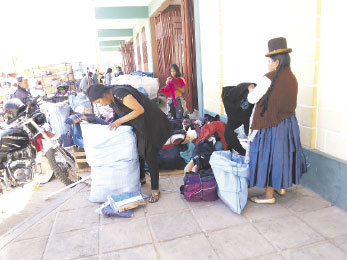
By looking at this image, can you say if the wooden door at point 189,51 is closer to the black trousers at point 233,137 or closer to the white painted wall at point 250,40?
the white painted wall at point 250,40

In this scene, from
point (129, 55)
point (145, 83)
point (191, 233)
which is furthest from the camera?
point (129, 55)

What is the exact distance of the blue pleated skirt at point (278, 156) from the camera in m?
2.52

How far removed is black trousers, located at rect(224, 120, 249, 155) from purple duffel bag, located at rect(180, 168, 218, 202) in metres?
0.80

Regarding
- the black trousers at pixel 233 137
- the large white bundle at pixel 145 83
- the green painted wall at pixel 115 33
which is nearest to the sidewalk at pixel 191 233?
the black trousers at pixel 233 137

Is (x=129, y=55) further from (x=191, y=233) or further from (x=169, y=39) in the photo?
(x=191, y=233)

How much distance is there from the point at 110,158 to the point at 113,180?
9.9 inches

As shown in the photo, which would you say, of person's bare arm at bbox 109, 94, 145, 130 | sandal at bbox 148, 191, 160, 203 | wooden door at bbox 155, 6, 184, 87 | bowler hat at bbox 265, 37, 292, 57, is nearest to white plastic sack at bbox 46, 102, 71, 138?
person's bare arm at bbox 109, 94, 145, 130

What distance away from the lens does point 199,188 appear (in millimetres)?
→ 2850

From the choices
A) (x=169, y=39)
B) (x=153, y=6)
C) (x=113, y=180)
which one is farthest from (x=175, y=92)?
(x=153, y=6)

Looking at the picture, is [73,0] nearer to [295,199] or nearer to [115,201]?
[115,201]

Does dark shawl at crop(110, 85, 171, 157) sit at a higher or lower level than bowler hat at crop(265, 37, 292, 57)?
lower

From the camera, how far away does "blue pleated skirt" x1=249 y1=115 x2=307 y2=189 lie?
252cm

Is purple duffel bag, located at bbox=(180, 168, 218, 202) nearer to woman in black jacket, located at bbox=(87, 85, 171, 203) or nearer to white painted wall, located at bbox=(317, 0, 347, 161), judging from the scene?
woman in black jacket, located at bbox=(87, 85, 171, 203)

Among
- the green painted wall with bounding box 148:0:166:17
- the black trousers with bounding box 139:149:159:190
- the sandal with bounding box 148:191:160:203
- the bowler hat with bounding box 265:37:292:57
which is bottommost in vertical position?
the sandal with bounding box 148:191:160:203
